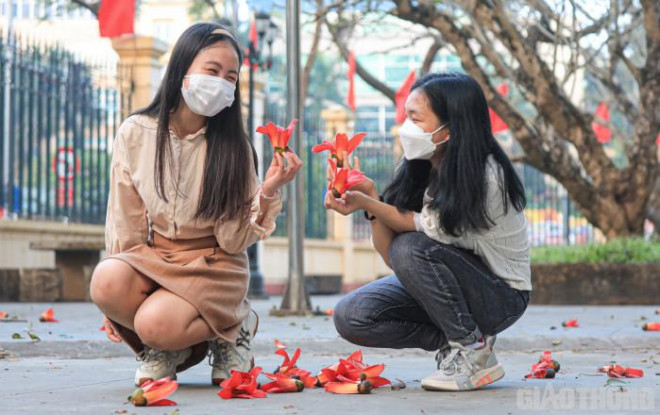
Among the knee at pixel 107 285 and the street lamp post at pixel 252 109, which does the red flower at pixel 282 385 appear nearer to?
the knee at pixel 107 285

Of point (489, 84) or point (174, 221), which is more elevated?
point (489, 84)

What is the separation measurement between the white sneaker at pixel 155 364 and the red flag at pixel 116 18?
36.8 ft

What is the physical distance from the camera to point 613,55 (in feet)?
49.3

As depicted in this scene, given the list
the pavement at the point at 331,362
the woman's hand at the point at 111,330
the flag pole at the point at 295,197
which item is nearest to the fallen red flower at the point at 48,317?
the pavement at the point at 331,362

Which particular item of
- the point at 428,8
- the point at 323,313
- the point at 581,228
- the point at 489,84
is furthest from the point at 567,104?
the point at 581,228

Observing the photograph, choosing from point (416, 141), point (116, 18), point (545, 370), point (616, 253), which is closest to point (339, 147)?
point (416, 141)

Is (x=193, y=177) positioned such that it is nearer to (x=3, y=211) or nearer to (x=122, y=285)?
(x=122, y=285)

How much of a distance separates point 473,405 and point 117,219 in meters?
1.68

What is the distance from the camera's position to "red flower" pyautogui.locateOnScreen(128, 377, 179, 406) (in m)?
4.51

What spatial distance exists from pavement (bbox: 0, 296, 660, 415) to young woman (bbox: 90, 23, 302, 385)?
0.26 m

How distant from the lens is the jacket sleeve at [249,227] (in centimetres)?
509

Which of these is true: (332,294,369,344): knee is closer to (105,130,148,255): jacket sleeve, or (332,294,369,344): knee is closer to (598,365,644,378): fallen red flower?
(105,130,148,255): jacket sleeve

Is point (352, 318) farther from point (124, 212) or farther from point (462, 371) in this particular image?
point (124, 212)

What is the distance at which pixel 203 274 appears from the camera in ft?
16.7
